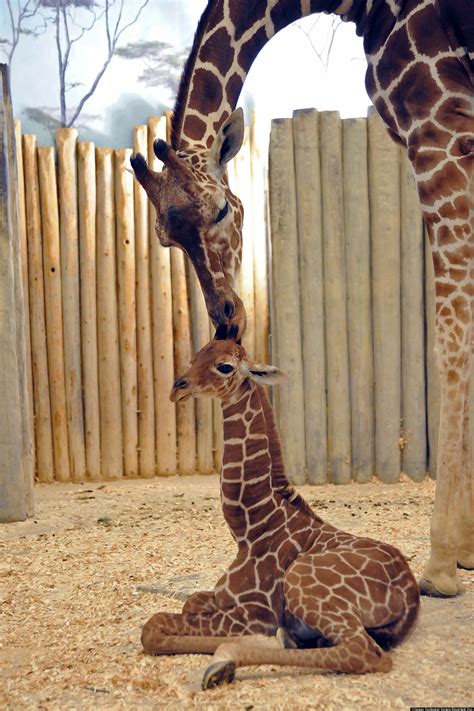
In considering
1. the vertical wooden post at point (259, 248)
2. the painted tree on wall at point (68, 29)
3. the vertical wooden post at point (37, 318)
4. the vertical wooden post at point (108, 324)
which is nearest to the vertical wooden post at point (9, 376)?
the vertical wooden post at point (37, 318)

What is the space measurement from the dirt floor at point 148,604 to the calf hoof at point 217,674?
0.02 meters

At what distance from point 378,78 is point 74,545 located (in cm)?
282

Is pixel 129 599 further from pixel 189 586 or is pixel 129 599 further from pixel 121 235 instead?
pixel 121 235

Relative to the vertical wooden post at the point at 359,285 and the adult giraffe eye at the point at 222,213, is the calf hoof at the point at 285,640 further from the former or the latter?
the vertical wooden post at the point at 359,285

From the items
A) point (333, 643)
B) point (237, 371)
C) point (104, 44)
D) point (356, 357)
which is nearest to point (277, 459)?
point (237, 371)

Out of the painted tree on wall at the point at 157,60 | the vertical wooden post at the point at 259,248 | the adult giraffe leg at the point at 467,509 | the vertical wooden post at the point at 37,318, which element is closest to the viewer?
the adult giraffe leg at the point at 467,509

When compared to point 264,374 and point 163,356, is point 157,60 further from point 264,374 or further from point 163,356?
point 264,374

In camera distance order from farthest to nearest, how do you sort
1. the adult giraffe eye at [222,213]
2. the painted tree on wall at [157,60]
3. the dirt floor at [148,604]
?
the painted tree on wall at [157,60], the adult giraffe eye at [222,213], the dirt floor at [148,604]

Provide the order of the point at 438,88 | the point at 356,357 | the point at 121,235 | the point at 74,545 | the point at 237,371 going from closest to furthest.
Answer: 1. the point at 237,371
2. the point at 438,88
3. the point at 74,545
4. the point at 356,357
5. the point at 121,235

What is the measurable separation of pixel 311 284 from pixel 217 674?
→ 4.08m

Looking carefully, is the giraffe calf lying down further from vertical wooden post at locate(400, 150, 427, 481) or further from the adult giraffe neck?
vertical wooden post at locate(400, 150, 427, 481)

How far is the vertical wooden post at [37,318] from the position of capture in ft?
22.0

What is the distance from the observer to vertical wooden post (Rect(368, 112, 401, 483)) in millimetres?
6363

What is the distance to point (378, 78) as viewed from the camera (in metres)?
3.62
